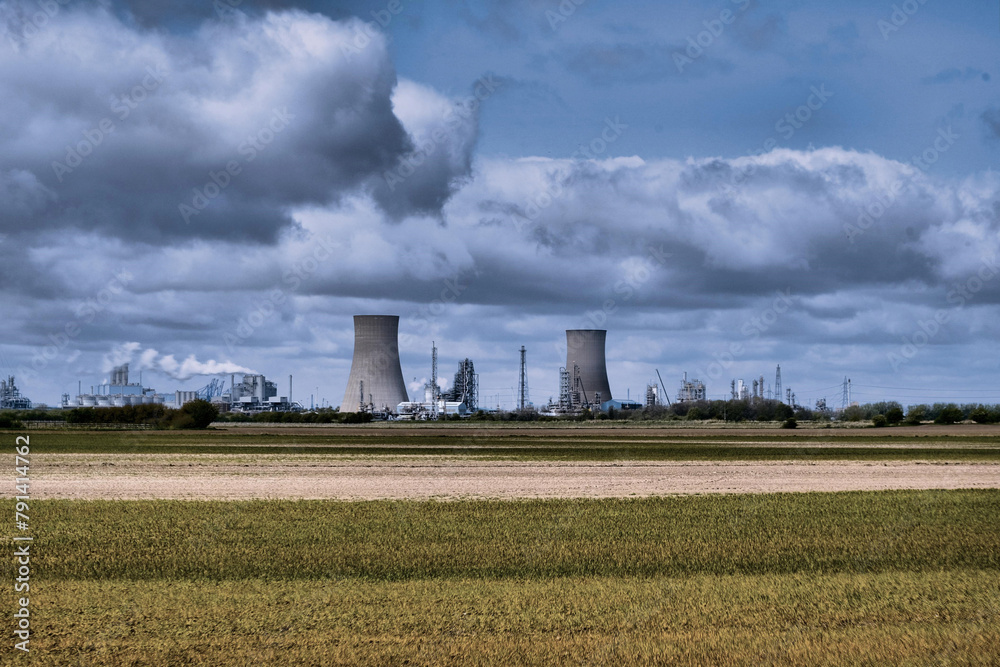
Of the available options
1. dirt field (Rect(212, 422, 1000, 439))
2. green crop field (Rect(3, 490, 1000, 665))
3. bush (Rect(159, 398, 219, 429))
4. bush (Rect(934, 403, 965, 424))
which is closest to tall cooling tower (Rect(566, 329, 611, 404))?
dirt field (Rect(212, 422, 1000, 439))

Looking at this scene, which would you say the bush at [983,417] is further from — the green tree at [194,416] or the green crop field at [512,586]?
the green crop field at [512,586]

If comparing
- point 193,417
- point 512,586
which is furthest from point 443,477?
point 193,417

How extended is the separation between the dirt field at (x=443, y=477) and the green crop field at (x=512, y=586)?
5.53 metres

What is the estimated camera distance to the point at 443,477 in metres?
36.5

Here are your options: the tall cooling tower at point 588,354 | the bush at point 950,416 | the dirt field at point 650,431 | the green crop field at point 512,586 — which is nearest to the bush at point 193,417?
the dirt field at point 650,431

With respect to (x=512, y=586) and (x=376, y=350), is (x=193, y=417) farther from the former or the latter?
(x=512, y=586)

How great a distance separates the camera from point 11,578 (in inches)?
604

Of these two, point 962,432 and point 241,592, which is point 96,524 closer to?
point 241,592

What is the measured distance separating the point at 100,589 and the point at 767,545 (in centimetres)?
A: 1237

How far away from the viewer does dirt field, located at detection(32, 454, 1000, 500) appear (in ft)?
98.1

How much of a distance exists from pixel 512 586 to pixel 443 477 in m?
22.0

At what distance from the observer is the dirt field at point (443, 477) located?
98.1 ft

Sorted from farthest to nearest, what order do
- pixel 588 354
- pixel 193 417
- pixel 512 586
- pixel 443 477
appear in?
pixel 588 354
pixel 193 417
pixel 443 477
pixel 512 586

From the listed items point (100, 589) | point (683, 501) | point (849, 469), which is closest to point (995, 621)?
point (100, 589)
